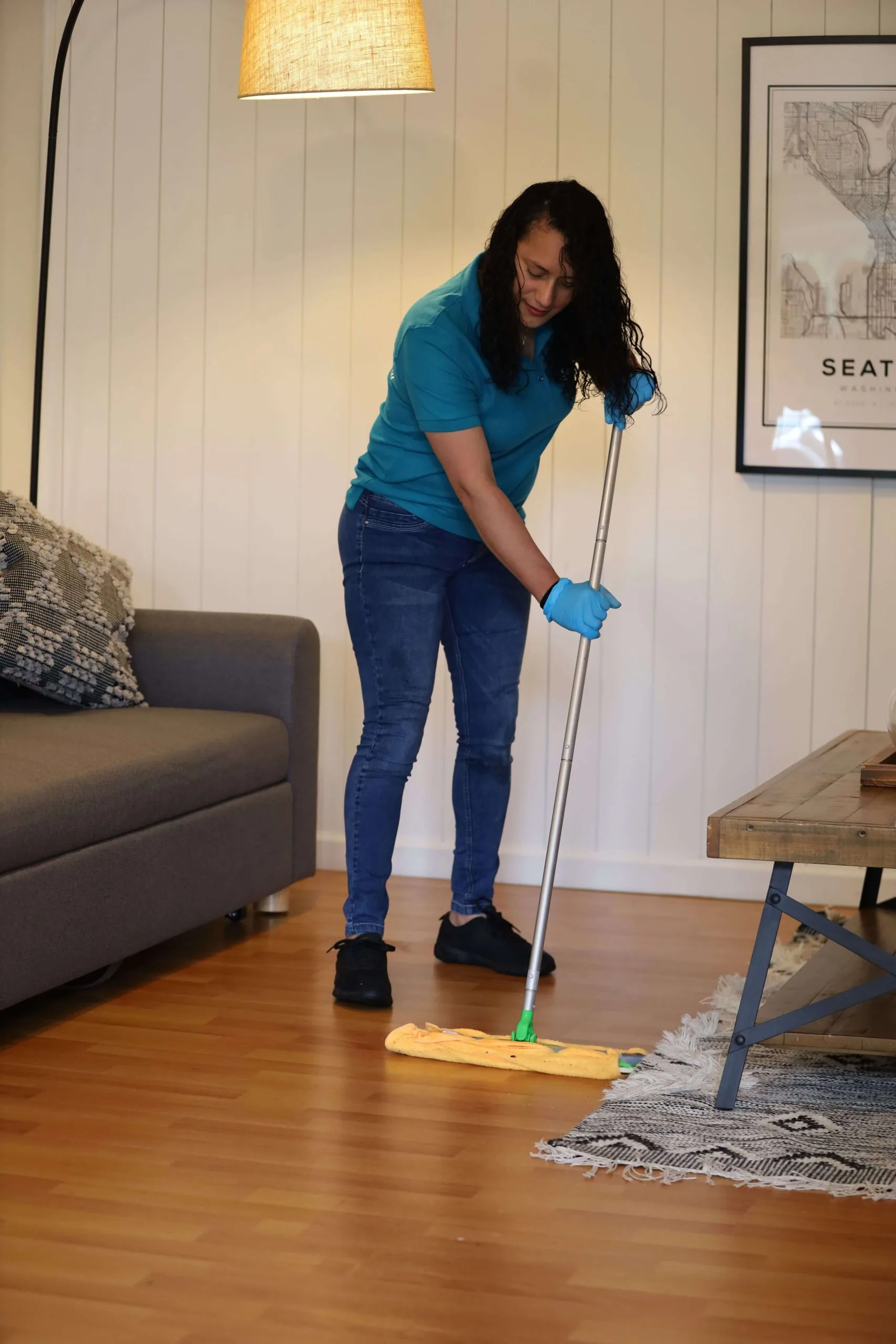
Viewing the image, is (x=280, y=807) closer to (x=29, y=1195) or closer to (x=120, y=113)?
(x=29, y=1195)

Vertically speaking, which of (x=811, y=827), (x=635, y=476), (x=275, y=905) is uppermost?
(x=635, y=476)

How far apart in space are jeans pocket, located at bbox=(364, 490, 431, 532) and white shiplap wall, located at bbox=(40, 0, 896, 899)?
1.00 metres

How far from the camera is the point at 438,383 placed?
7.36 feet

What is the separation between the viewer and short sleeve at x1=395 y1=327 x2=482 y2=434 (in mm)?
2246

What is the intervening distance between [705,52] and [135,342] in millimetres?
1494

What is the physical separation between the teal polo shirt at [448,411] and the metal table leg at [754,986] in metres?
0.85


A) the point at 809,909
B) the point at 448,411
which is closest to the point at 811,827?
the point at 809,909

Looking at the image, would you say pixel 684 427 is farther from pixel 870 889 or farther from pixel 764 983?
pixel 764 983

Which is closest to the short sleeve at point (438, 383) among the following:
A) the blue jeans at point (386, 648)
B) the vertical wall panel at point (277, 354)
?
the blue jeans at point (386, 648)

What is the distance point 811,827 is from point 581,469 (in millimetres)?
1718

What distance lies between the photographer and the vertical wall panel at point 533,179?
3332mm

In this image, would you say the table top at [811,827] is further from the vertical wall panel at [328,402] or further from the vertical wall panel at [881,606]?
the vertical wall panel at [328,402]

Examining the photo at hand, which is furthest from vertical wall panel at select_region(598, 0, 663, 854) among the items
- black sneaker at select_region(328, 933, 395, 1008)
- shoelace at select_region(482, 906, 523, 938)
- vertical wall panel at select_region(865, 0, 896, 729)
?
black sneaker at select_region(328, 933, 395, 1008)

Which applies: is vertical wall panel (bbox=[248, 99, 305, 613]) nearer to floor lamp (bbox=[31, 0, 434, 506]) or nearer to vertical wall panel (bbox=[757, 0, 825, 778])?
floor lamp (bbox=[31, 0, 434, 506])
